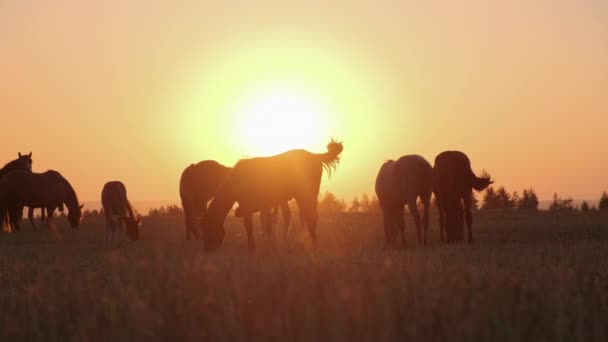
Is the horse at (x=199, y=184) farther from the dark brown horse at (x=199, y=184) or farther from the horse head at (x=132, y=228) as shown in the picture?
the horse head at (x=132, y=228)

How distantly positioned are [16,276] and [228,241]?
33.2 ft

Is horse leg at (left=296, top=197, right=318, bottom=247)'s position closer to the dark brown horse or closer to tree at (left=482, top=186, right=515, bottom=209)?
the dark brown horse

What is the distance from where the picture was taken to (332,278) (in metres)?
7.34

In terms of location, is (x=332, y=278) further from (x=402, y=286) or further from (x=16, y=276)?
(x=16, y=276)

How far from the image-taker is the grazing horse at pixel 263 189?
51.5ft

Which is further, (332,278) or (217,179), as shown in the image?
(217,179)

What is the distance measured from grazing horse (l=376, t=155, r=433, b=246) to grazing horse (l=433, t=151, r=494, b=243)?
30cm

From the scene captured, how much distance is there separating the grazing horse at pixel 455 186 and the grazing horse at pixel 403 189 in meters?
0.30

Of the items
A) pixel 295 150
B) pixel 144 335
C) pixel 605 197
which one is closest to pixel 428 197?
pixel 295 150

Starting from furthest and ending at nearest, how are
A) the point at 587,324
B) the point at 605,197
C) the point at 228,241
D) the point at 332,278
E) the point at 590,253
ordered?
the point at 605,197 < the point at 228,241 < the point at 590,253 < the point at 332,278 < the point at 587,324

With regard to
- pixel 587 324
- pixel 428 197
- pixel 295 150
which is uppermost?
pixel 295 150

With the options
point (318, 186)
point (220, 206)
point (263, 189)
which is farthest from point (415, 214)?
point (220, 206)

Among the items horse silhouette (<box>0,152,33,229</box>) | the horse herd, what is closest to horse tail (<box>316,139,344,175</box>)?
the horse herd

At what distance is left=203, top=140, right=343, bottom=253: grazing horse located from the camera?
51.5ft
